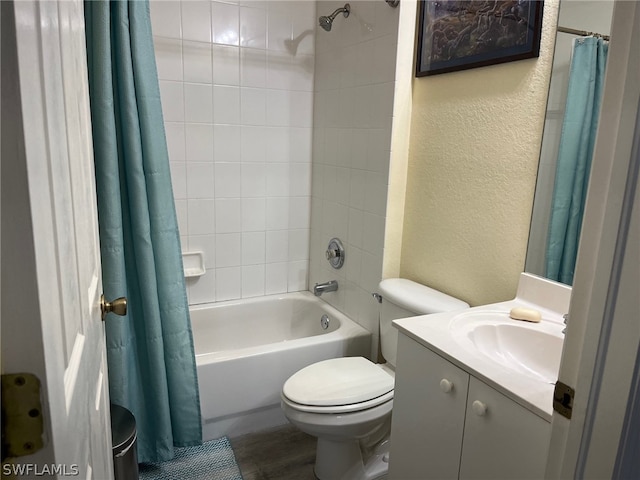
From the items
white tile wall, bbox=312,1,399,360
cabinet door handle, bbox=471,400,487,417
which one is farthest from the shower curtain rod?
cabinet door handle, bbox=471,400,487,417

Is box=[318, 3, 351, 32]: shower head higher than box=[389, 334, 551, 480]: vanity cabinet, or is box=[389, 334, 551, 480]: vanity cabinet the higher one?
box=[318, 3, 351, 32]: shower head

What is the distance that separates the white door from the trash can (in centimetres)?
83

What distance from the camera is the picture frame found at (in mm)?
1500

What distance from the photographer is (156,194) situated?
1698 millimetres

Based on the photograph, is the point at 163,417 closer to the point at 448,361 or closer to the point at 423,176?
the point at 448,361

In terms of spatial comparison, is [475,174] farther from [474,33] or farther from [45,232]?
[45,232]

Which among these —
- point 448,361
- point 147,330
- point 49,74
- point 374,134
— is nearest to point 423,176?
point 374,134

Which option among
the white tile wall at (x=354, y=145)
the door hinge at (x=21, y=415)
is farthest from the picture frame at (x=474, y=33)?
the door hinge at (x=21, y=415)

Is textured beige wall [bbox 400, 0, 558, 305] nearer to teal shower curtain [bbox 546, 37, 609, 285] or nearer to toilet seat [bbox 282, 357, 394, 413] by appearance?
teal shower curtain [bbox 546, 37, 609, 285]

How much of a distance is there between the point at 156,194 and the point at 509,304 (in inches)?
50.7

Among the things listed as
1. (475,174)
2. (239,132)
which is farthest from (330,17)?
(475,174)

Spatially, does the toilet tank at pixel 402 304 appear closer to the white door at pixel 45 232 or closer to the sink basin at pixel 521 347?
the sink basin at pixel 521 347

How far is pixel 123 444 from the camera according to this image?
1479mm

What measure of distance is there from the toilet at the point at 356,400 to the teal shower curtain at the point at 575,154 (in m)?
0.41
